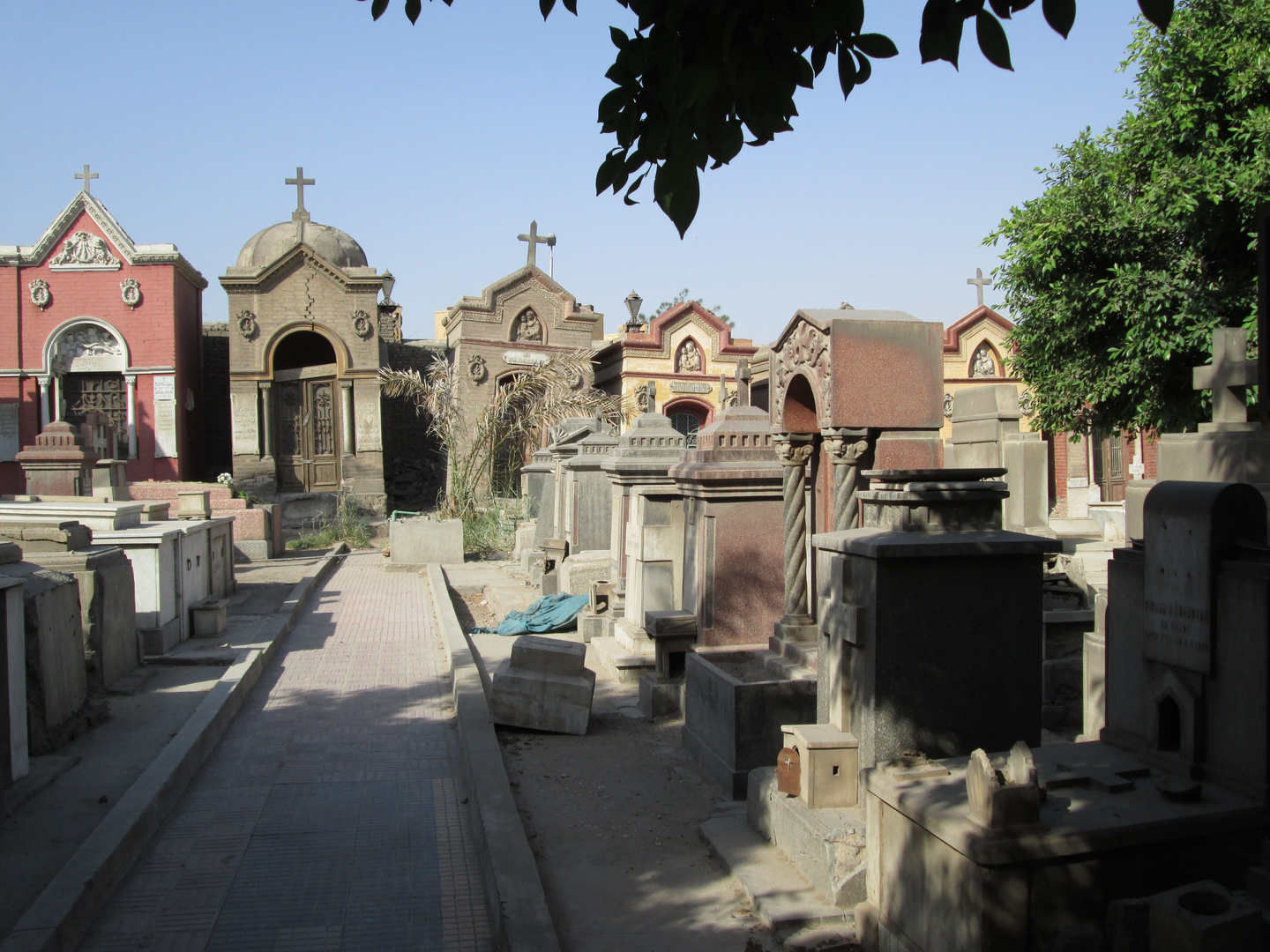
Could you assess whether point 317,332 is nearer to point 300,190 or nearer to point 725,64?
point 300,190

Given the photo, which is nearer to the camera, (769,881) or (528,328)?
(769,881)

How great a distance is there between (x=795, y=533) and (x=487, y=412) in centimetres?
1495

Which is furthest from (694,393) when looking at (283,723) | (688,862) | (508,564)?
(688,862)

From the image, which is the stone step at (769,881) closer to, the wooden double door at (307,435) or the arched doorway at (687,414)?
the wooden double door at (307,435)

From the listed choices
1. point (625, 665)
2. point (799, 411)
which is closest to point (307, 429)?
point (625, 665)

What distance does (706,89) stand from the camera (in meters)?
2.40

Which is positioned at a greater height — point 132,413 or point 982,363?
point 982,363

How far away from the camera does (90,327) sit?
2128cm

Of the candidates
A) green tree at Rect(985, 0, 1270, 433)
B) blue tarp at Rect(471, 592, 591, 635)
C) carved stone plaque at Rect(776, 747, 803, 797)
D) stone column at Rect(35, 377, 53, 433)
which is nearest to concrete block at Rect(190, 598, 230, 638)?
blue tarp at Rect(471, 592, 591, 635)

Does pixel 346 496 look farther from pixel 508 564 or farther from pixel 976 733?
pixel 976 733

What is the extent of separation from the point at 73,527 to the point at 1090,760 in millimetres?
7491

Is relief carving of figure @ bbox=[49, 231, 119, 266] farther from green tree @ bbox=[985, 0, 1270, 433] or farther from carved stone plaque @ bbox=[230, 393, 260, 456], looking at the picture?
green tree @ bbox=[985, 0, 1270, 433]

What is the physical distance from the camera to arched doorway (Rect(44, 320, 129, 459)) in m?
21.0

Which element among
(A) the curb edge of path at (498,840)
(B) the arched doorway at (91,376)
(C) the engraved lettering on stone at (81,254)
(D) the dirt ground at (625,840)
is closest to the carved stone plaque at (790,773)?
(D) the dirt ground at (625,840)
